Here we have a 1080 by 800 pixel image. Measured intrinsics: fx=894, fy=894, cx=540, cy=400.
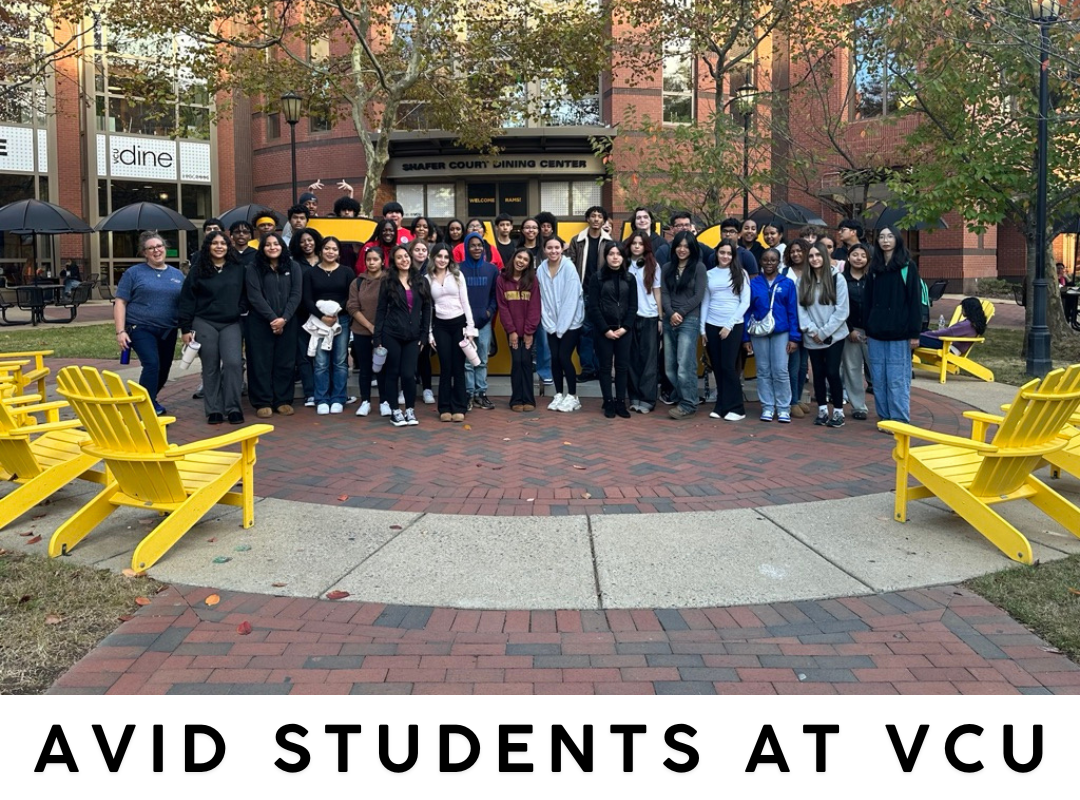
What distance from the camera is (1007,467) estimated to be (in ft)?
17.0

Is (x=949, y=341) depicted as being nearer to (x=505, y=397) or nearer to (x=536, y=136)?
(x=505, y=397)

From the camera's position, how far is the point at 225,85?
71.3ft

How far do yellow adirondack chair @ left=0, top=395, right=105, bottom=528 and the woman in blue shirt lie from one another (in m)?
2.89

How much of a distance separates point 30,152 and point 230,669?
113ft

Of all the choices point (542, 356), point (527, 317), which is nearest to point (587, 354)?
point (542, 356)

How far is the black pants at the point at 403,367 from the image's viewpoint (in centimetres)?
868

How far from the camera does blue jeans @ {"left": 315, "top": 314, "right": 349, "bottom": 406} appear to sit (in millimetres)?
9391

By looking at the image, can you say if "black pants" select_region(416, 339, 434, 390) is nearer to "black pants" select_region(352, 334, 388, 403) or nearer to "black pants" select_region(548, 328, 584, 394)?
"black pants" select_region(352, 334, 388, 403)

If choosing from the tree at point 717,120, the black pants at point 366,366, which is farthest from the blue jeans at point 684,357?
the tree at point 717,120

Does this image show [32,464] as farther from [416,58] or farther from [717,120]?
[416,58]

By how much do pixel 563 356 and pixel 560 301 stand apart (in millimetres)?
582

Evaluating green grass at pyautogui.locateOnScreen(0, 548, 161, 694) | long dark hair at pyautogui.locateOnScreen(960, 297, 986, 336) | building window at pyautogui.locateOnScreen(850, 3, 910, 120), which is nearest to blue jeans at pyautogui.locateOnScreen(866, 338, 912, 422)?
long dark hair at pyautogui.locateOnScreen(960, 297, 986, 336)

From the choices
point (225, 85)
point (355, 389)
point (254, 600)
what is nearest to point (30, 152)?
point (225, 85)

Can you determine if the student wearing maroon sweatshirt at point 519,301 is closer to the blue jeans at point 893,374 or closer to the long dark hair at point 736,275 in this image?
the long dark hair at point 736,275
